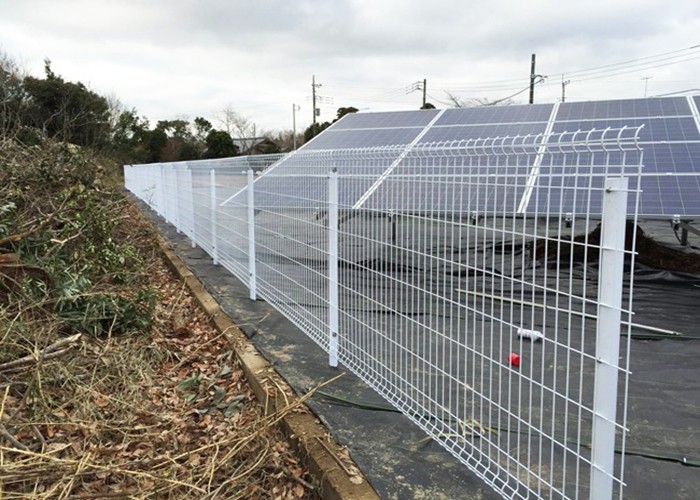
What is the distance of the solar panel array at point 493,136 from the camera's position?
303cm

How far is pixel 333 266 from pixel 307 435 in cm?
121

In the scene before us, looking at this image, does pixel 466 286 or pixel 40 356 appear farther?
pixel 466 286

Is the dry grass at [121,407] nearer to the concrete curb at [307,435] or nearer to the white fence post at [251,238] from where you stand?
the concrete curb at [307,435]

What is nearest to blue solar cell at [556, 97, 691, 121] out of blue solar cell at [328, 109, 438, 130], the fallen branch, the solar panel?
the solar panel

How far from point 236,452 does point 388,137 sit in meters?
8.58

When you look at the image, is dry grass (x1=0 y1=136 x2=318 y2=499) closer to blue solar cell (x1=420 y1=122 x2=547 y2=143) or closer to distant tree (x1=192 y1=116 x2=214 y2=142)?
blue solar cell (x1=420 y1=122 x2=547 y2=143)

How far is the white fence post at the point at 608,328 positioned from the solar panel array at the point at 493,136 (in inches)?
35.1

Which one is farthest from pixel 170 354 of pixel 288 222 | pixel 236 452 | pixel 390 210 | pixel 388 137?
pixel 388 137

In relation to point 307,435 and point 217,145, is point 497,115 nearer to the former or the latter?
point 307,435

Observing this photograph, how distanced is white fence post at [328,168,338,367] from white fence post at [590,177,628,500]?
2098 millimetres

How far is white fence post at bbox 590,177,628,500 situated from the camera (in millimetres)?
1619

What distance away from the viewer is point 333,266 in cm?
→ 369

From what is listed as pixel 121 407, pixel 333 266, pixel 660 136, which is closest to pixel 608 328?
pixel 333 266

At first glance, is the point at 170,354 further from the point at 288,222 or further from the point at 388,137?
the point at 388,137
